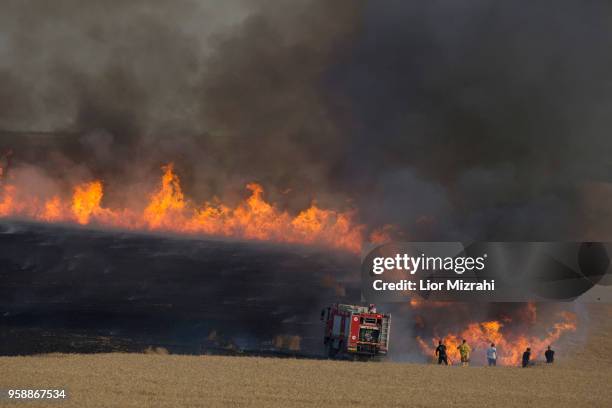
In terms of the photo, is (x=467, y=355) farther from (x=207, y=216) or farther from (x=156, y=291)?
(x=207, y=216)

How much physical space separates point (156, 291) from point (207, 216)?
24.5 metres

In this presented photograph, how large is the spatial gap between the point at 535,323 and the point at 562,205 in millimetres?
14163

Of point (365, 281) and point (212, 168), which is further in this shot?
point (212, 168)

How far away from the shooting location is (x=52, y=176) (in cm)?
11862

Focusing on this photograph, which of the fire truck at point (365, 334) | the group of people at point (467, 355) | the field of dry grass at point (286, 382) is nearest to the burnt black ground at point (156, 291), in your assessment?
the fire truck at point (365, 334)

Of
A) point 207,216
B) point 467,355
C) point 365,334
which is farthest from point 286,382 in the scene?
point 207,216

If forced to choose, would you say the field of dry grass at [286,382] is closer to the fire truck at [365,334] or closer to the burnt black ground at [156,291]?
the fire truck at [365,334]

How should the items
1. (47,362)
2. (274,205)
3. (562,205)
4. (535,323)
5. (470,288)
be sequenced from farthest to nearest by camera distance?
(274,205) → (562,205) → (535,323) → (470,288) → (47,362)

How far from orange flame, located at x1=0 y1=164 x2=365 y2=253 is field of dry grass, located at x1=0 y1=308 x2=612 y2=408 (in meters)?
33.0

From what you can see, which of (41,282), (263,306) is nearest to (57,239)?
(41,282)

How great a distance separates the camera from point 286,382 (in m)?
28.2

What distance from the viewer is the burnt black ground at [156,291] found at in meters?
47.6

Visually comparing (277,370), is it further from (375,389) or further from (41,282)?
(41,282)

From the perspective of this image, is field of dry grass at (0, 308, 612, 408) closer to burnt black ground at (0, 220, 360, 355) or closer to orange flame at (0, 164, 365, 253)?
burnt black ground at (0, 220, 360, 355)
